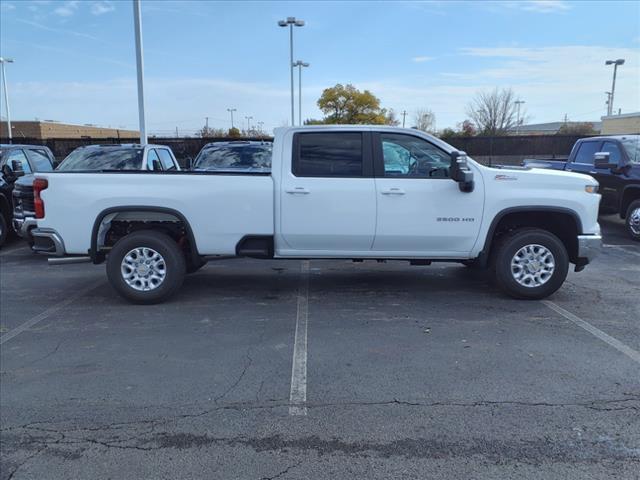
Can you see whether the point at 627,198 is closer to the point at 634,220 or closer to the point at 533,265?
the point at 634,220

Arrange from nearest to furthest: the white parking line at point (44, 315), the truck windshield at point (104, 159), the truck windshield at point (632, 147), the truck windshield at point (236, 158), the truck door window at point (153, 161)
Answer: the white parking line at point (44, 315) → the truck windshield at point (104, 159) → the truck door window at point (153, 161) → the truck windshield at point (236, 158) → the truck windshield at point (632, 147)

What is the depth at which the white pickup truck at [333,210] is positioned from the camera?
6102 millimetres

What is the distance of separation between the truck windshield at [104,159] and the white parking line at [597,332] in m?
7.27

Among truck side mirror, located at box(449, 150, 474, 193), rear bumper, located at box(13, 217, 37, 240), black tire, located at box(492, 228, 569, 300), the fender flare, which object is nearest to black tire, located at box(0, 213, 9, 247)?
rear bumper, located at box(13, 217, 37, 240)

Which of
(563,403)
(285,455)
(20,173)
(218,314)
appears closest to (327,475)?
(285,455)

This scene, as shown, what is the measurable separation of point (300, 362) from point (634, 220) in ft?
29.5

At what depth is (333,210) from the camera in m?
6.13

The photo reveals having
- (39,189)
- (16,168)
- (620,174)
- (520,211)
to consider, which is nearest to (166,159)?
(16,168)

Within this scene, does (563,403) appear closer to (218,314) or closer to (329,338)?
(329,338)

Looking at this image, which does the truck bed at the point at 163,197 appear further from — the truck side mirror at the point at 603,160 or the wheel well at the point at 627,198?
the wheel well at the point at 627,198

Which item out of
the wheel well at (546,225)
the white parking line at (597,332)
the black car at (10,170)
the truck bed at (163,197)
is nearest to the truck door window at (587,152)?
the wheel well at (546,225)

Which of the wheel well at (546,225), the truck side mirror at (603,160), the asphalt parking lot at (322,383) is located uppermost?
the truck side mirror at (603,160)

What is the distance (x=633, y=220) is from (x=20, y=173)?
40.2 ft

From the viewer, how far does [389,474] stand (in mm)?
3043
